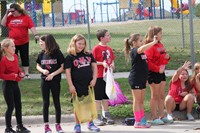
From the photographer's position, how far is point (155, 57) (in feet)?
29.0

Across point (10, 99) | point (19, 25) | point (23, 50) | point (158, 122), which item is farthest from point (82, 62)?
point (23, 50)

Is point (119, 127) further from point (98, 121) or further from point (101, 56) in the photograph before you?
point (101, 56)

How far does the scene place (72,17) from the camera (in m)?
59.9

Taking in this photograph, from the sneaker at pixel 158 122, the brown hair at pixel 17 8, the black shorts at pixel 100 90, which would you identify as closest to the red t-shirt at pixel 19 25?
the brown hair at pixel 17 8

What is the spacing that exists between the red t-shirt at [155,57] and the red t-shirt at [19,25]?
3.95m

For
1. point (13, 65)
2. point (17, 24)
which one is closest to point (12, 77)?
point (13, 65)

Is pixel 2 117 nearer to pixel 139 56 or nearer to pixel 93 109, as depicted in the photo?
pixel 93 109

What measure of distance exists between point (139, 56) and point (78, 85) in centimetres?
108

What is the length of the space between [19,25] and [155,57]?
4.15m

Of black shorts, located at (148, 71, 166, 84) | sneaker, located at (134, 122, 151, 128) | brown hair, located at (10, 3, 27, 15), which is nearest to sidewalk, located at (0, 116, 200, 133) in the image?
sneaker, located at (134, 122, 151, 128)

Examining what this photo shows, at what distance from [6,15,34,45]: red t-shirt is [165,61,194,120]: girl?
3.99 metres

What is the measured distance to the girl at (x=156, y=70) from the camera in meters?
8.79

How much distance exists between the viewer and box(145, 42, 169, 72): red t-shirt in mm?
8805

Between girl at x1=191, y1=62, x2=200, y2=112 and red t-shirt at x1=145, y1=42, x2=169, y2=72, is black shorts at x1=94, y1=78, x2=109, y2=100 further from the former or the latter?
girl at x1=191, y1=62, x2=200, y2=112
